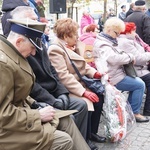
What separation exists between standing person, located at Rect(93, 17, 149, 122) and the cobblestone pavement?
1.03 feet

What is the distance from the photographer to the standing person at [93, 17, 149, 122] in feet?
13.0

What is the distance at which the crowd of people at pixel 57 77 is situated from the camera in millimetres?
2068

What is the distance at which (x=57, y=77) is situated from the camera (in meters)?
3.26

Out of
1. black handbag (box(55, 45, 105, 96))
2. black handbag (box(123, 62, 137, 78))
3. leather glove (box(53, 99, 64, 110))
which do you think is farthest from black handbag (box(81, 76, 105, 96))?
black handbag (box(123, 62, 137, 78))

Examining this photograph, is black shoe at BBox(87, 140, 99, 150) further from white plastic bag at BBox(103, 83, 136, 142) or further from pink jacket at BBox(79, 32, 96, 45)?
pink jacket at BBox(79, 32, 96, 45)

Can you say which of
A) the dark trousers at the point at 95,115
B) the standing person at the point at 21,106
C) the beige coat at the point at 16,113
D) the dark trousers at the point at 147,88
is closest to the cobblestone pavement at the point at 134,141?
the dark trousers at the point at 95,115

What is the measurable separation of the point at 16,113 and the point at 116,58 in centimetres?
219

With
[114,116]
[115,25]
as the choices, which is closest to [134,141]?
[114,116]

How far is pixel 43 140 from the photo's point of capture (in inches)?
83.3

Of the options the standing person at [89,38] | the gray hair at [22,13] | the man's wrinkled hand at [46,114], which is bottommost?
the man's wrinkled hand at [46,114]

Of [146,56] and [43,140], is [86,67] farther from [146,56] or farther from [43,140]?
[43,140]

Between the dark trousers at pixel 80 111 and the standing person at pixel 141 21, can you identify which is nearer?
the dark trousers at pixel 80 111

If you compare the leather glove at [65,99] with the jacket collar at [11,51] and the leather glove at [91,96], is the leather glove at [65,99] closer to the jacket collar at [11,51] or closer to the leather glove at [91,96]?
the leather glove at [91,96]

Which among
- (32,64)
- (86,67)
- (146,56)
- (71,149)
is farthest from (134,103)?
(71,149)
